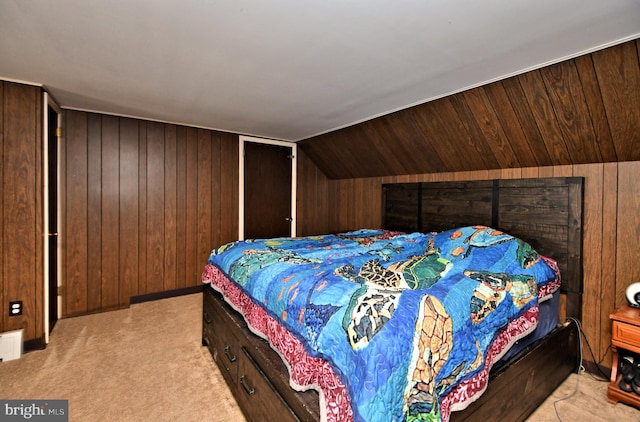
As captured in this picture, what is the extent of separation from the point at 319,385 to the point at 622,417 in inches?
80.2

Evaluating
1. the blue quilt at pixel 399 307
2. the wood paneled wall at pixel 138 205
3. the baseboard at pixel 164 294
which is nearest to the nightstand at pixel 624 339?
the blue quilt at pixel 399 307

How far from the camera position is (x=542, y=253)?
248cm

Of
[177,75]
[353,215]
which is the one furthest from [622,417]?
[177,75]

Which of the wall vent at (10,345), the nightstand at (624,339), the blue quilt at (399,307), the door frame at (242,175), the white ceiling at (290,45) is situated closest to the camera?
the blue quilt at (399,307)

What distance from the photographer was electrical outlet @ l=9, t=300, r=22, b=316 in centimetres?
242

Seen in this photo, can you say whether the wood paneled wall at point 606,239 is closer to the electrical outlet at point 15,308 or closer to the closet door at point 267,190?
the closet door at point 267,190

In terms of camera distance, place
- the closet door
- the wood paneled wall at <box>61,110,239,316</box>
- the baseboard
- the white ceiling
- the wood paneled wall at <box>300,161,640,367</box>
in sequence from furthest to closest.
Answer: the closet door → the baseboard → the wood paneled wall at <box>61,110,239,316</box> → the wood paneled wall at <box>300,161,640,367</box> → the white ceiling

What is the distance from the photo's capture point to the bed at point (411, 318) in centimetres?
112

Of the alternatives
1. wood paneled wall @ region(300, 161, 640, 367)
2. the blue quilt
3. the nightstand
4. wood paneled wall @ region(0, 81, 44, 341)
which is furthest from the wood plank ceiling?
wood paneled wall @ region(0, 81, 44, 341)

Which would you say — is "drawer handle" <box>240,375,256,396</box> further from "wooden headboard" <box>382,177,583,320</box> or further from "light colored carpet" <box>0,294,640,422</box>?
"wooden headboard" <box>382,177,583,320</box>

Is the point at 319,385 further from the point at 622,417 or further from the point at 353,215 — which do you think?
the point at 353,215

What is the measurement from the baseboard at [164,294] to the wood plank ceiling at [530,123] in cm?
303

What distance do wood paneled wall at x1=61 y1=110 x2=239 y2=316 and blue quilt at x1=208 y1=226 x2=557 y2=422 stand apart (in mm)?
1907

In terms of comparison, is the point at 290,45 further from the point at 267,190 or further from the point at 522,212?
the point at 267,190
